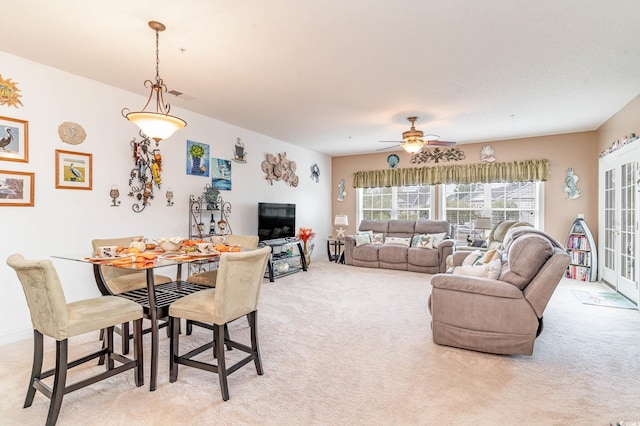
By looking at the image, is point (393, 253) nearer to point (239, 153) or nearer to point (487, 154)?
point (487, 154)

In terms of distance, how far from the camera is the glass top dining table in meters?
2.09

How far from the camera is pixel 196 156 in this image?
15.9 feet

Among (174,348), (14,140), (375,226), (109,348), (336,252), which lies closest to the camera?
(174,348)

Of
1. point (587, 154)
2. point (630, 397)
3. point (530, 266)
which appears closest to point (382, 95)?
point (530, 266)

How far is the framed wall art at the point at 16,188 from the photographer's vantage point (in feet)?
9.82

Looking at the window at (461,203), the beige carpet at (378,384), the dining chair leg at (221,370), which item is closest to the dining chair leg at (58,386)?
the beige carpet at (378,384)

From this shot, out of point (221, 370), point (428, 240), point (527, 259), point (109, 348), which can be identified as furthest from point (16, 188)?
point (428, 240)

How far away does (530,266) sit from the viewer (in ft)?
8.95

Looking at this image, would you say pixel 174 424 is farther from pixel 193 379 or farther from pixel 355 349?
pixel 355 349

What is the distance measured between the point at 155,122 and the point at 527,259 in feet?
10.3

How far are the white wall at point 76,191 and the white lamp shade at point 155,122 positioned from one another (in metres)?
1.54

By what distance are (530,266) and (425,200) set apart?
193 inches

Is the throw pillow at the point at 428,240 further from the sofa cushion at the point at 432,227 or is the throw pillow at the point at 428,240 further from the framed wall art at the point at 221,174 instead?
the framed wall art at the point at 221,174

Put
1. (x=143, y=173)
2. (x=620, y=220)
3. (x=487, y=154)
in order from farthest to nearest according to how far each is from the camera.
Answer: (x=487, y=154) → (x=620, y=220) → (x=143, y=173)
